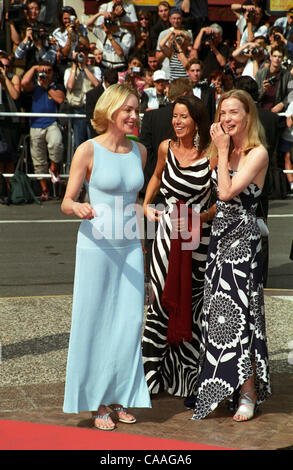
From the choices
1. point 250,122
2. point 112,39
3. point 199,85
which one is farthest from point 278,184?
point 250,122

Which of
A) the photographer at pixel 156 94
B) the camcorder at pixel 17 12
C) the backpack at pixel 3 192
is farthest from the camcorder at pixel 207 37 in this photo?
the backpack at pixel 3 192

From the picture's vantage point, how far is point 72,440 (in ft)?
14.5

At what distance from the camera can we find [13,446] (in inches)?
170

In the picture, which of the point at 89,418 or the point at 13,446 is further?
the point at 89,418

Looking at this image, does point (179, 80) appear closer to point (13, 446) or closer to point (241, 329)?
point (241, 329)

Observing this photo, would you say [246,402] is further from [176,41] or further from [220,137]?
[176,41]

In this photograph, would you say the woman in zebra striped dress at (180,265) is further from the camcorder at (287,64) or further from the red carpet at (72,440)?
the camcorder at (287,64)

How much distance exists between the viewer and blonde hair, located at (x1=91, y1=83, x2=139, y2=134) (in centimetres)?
471

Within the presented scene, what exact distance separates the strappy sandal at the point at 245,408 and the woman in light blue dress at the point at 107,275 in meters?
0.60

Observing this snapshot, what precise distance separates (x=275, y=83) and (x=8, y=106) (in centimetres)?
459

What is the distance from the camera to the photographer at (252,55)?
554 inches

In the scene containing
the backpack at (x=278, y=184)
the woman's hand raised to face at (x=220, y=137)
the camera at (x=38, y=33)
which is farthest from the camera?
the camera at (x=38, y=33)
